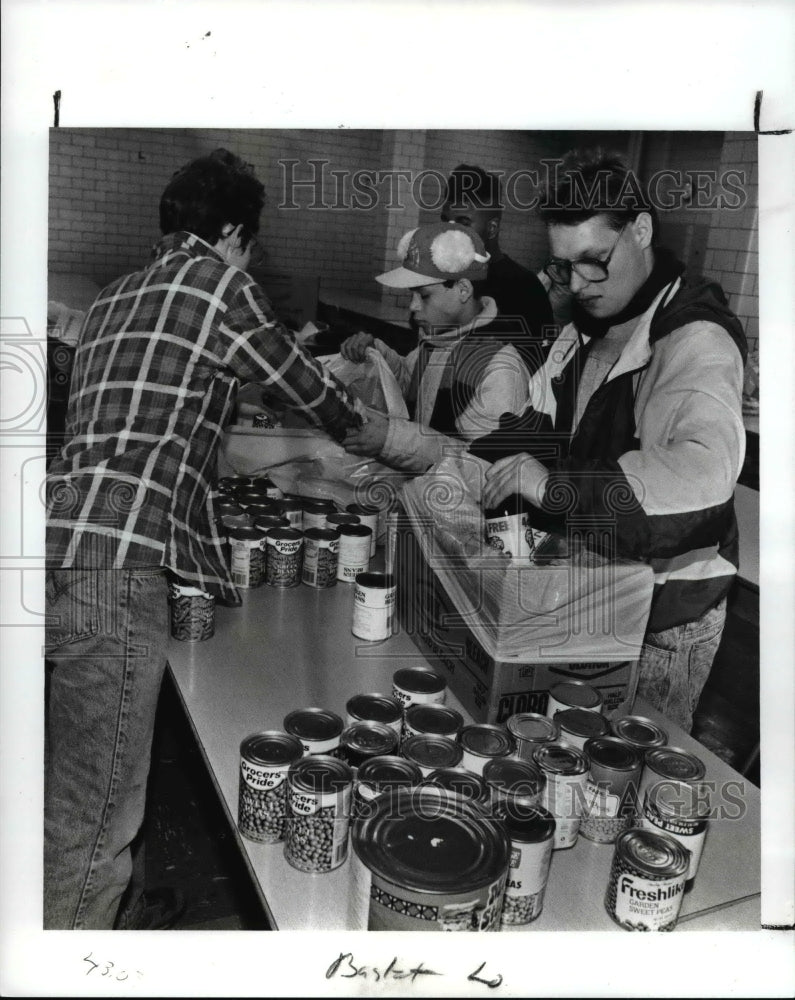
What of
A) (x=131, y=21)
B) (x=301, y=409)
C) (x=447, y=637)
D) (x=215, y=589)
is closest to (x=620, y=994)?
(x=447, y=637)

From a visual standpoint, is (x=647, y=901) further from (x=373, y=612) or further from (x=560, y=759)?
(x=373, y=612)

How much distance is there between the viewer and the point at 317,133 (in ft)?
3.64

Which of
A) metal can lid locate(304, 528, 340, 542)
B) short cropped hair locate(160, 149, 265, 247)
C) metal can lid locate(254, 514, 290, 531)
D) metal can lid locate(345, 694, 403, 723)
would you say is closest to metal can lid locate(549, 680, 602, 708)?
metal can lid locate(345, 694, 403, 723)

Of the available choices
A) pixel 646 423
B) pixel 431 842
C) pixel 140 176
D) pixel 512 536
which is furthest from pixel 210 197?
pixel 431 842

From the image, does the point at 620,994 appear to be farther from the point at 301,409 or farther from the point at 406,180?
the point at 406,180

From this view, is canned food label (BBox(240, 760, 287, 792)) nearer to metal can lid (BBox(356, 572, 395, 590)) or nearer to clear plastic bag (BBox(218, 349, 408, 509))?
metal can lid (BBox(356, 572, 395, 590))

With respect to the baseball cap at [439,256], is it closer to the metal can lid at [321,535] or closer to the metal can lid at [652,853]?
the metal can lid at [321,535]

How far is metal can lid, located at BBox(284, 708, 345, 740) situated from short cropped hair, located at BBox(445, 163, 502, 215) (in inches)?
35.0

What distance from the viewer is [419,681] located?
1147mm

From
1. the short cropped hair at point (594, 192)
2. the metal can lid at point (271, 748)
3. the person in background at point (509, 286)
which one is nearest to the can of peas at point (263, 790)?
the metal can lid at point (271, 748)

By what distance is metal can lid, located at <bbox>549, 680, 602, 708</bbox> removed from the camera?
3.61 feet

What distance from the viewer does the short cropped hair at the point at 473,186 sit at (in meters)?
1.26

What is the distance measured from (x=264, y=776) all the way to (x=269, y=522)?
81 cm

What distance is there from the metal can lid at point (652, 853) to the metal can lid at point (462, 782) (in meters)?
0.16
